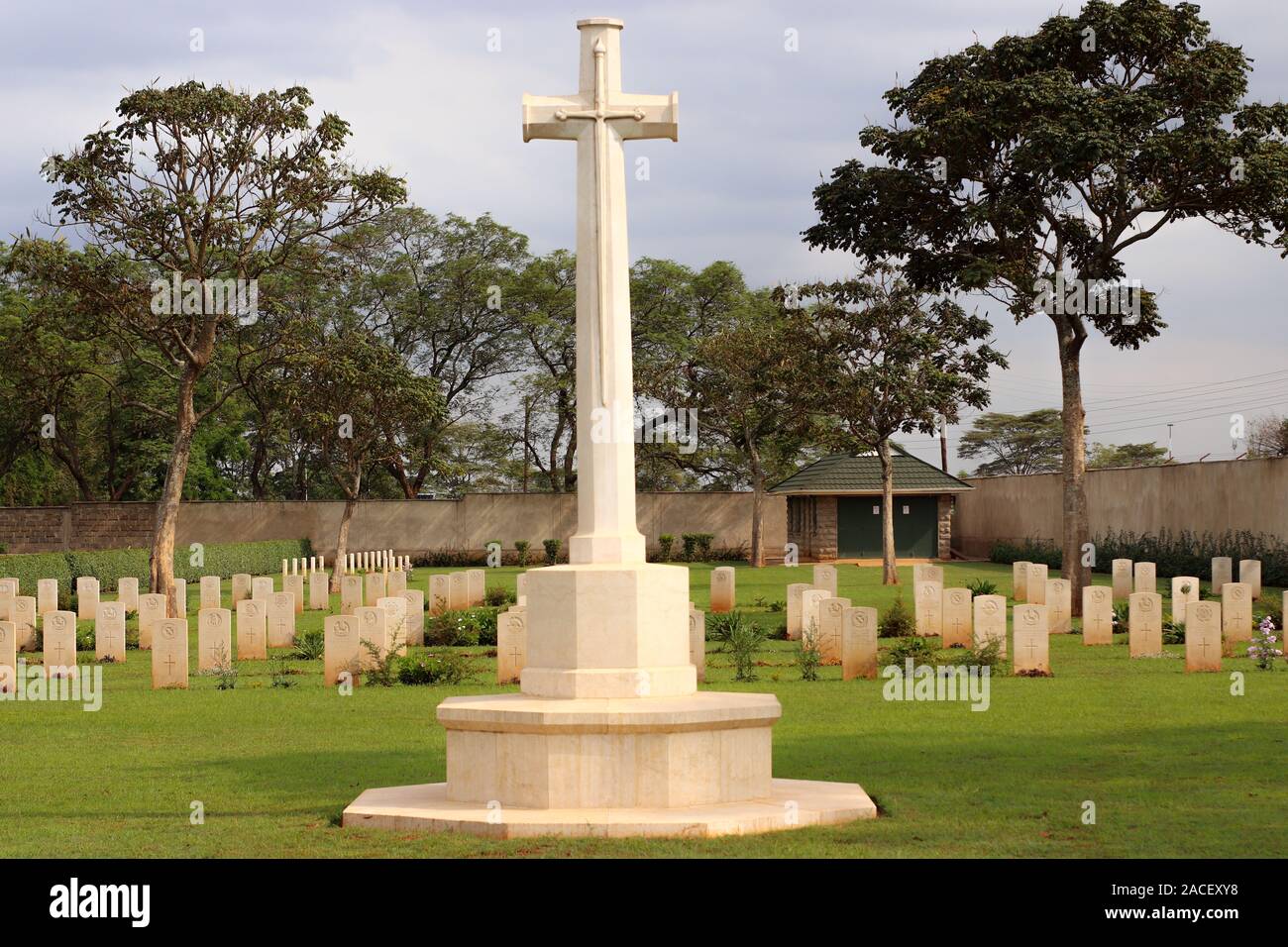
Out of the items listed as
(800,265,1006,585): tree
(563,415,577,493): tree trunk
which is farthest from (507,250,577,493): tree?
(800,265,1006,585): tree

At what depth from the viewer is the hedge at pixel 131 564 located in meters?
31.3

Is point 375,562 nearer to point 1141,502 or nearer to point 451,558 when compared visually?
point 451,558

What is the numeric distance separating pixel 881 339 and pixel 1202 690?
21.0m

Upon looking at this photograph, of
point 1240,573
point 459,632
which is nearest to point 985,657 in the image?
point 459,632

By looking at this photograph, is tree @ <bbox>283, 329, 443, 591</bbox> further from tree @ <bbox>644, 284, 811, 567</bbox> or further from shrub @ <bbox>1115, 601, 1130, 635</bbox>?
shrub @ <bbox>1115, 601, 1130, 635</bbox>

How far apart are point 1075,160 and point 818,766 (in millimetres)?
16803

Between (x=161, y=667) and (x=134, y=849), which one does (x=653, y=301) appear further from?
(x=134, y=849)

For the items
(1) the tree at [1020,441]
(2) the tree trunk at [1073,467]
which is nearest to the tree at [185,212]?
(2) the tree trunk at [1073,467]

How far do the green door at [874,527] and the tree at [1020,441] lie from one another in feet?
91.0

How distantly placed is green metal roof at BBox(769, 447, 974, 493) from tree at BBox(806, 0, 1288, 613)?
16.6 metres

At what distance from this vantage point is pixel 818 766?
10.8 m

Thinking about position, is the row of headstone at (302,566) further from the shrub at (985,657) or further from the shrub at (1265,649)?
the shrub at (1265,649)

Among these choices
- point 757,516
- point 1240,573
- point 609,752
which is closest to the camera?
point 609,752

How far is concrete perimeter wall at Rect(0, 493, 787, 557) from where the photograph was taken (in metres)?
48.3
